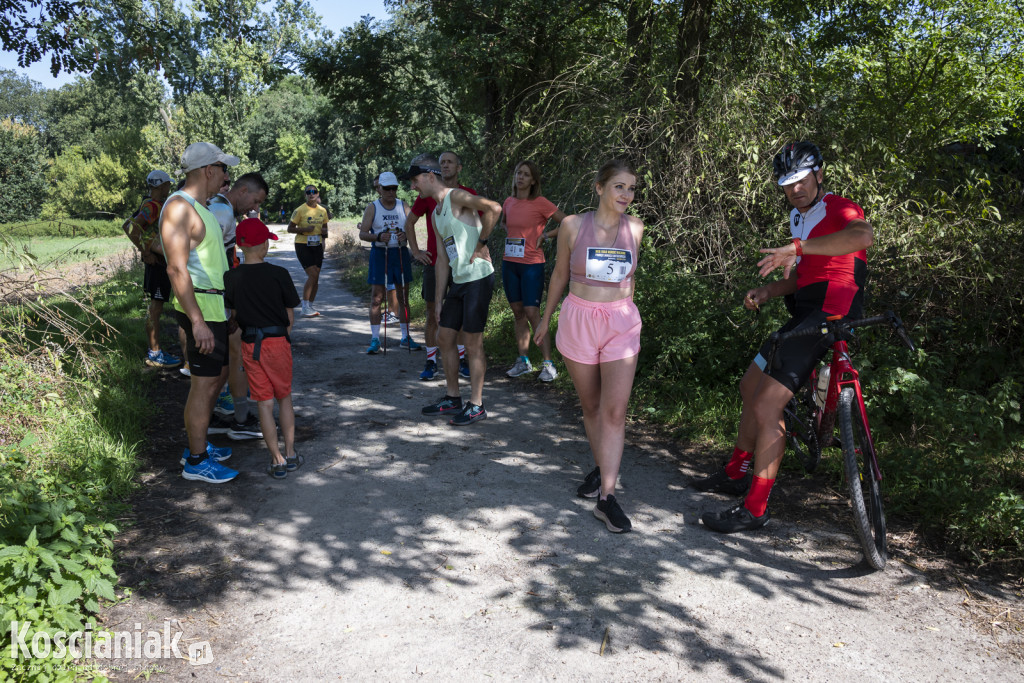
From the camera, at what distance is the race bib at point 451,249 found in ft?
20.1

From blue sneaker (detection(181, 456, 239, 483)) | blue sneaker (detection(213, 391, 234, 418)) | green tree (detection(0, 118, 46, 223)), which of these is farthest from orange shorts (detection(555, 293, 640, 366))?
green tree (detection(0, 118, 46, 223))

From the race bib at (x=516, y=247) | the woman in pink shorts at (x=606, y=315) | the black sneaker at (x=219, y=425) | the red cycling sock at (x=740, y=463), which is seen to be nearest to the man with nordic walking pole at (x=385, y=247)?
the race bib at (x=516, y=247)

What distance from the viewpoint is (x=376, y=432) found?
5.96 meters

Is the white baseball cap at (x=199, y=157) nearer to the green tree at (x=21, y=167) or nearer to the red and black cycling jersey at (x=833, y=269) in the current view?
the red and black cycling jersey at (x=833, y=269)

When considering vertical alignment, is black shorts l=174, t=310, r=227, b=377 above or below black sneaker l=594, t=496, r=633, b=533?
above

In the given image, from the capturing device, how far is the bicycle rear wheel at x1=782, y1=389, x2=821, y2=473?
4.21 m

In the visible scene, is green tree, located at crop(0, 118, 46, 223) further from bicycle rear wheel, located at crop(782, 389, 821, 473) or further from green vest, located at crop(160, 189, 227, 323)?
bicycle rear wheel, located at crop(782, 389, 821, 473)

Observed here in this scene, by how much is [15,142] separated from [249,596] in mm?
59341

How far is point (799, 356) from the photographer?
3.98m

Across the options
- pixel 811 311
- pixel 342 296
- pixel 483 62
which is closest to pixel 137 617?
pixel 811 311

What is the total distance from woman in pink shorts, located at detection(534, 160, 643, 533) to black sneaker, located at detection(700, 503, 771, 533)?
0.49 m

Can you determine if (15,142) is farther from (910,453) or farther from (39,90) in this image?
(910,453)

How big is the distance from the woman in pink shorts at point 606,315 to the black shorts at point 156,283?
4924 mm

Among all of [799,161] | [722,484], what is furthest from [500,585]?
[799,161]
